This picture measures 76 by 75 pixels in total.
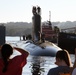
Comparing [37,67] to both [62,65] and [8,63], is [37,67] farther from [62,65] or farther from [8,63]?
[62,65]

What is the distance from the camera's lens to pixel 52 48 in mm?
37312

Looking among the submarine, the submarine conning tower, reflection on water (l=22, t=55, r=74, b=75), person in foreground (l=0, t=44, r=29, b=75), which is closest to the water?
reflection on water (l=22, t=55, r=74, b=75)

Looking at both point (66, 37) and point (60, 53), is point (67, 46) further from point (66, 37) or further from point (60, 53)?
point (60, 53)

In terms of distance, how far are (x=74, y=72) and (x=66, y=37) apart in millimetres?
38088

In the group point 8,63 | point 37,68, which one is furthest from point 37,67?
point 8,63

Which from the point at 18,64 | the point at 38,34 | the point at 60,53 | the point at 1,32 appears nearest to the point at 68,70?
the point at 60,53

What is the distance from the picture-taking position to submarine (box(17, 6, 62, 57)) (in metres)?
35.9

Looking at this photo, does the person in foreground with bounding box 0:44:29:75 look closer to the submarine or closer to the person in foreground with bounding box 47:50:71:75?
the person in foreground with bounding box 47:50:71:75

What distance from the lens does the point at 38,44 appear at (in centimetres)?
3938

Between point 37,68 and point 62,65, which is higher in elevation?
point 62,65

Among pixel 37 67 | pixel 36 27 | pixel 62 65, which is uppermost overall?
pixel 62 65

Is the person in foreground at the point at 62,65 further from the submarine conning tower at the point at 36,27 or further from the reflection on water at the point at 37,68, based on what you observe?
the submarine conning tower at the point at 36,27

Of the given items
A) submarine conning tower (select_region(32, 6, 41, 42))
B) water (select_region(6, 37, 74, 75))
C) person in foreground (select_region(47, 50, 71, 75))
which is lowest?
water (select_region(6, 37, 74, 75))

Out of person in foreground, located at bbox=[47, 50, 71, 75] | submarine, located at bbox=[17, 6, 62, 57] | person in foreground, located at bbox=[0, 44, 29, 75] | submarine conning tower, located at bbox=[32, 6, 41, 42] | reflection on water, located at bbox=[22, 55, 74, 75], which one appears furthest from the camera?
submarine conning tower, located at bbox=[32, 6, 41, 42]
